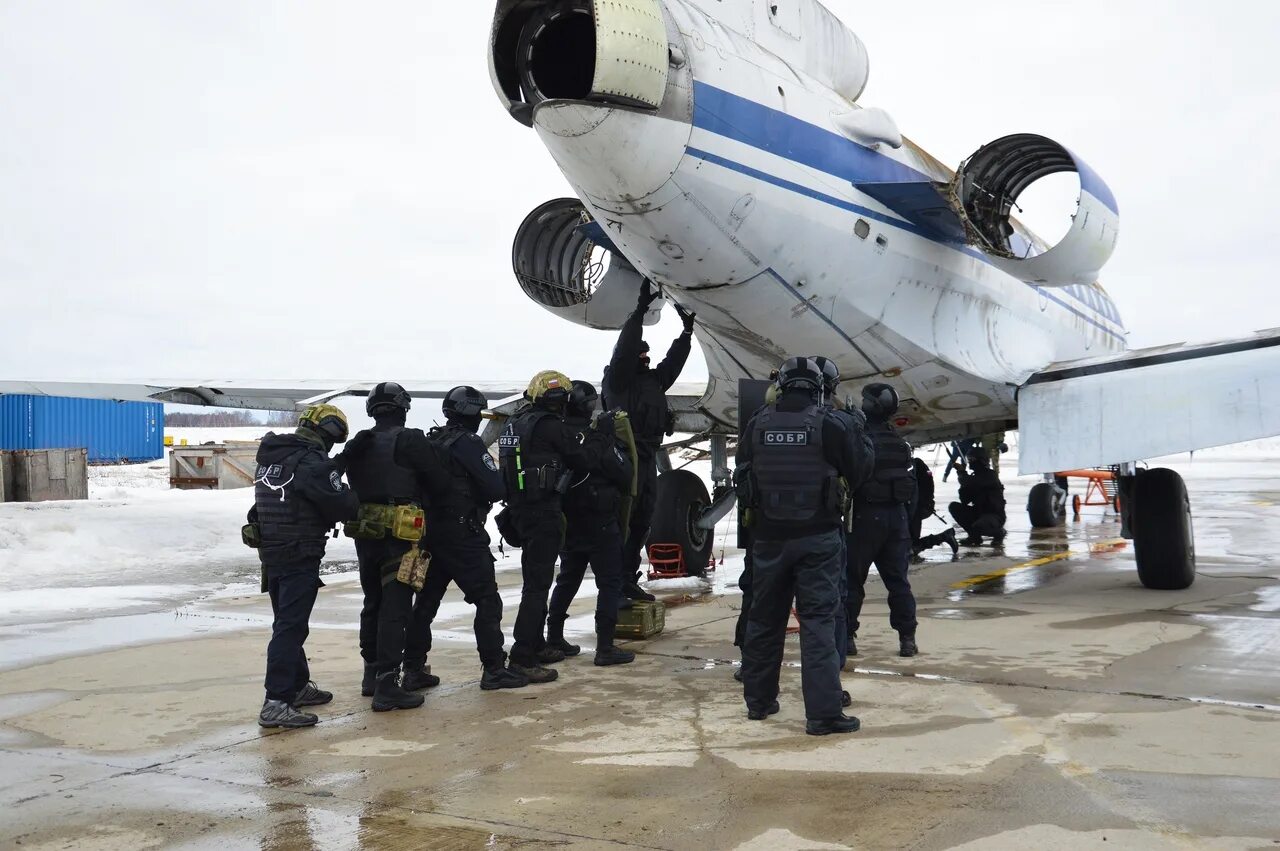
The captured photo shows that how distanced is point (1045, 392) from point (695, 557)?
4.12 meters

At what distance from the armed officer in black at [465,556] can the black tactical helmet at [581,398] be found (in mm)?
828

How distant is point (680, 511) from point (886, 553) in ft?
14.7

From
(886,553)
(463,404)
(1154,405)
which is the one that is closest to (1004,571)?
(1154,405)

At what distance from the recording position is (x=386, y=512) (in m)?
6.06

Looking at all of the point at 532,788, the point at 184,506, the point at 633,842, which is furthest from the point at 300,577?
the point at 184,506

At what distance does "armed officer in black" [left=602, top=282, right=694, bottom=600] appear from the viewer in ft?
26.3

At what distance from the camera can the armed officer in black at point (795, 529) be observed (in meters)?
5.36

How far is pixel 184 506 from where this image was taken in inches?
756

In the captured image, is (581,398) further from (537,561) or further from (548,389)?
(537,561)

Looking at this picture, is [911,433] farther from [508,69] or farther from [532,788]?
[532,788]

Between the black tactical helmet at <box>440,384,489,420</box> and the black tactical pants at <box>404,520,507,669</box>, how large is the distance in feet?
2.21

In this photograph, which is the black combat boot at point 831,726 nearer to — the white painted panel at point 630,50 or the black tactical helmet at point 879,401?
the black tactical helmet at point 879,401

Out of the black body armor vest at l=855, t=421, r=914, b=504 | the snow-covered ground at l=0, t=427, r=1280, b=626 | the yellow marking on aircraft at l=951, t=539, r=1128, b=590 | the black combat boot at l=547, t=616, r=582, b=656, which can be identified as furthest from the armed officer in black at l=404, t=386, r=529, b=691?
the yellow marking on aircraft at l=951, t=539, r=1128, b=590

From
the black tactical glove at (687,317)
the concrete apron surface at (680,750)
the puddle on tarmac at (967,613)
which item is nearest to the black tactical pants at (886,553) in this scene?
the concrete apron surface at (680,750)
